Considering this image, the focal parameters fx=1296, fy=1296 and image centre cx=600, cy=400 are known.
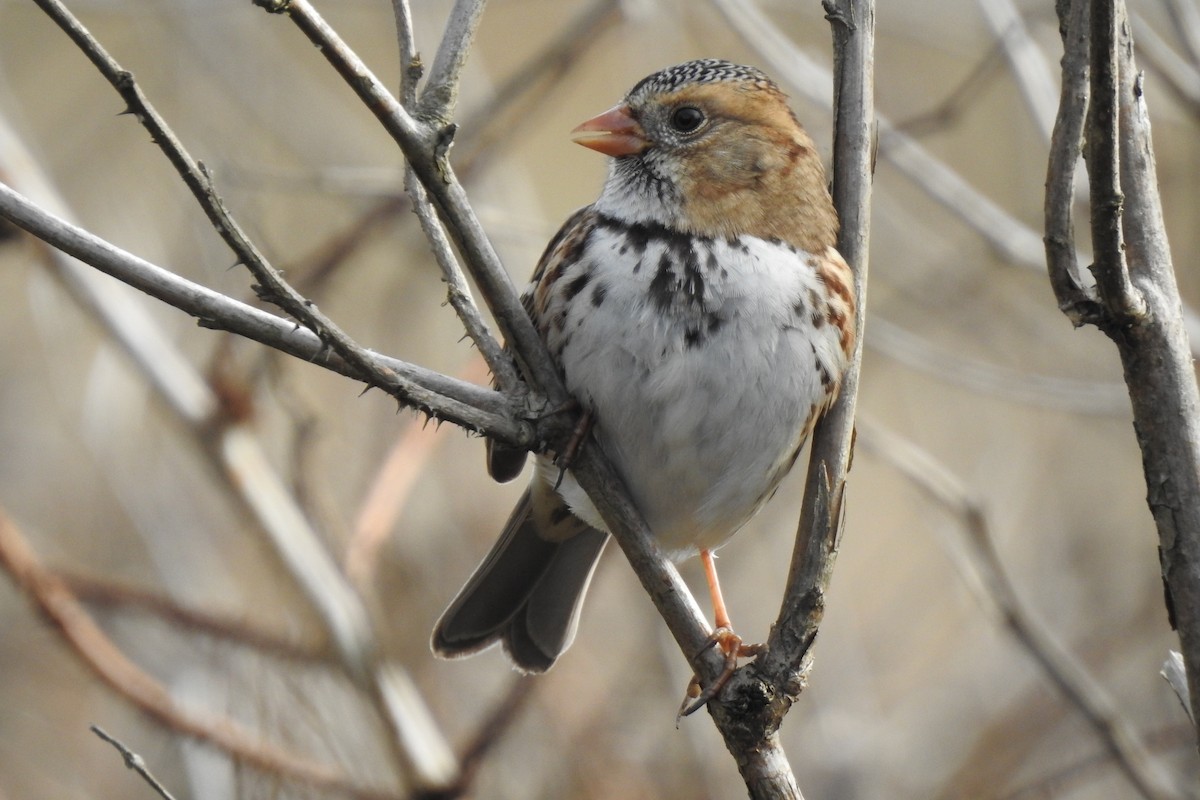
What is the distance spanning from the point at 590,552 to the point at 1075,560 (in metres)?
2.25

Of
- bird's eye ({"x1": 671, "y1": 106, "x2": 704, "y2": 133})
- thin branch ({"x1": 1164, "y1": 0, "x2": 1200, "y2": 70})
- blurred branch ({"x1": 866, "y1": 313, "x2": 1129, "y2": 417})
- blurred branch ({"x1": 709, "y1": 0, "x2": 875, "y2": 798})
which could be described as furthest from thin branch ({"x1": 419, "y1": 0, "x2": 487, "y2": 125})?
blurred branch ({"x1": 866, "y1": 313, "x2": 1129, "y2": 417})

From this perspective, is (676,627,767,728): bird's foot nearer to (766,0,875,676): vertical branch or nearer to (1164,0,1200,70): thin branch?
(766,0,875,676): vertical branch

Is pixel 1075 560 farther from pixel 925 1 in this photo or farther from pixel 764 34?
pixel 764 34

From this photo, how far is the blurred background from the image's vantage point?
3.14m

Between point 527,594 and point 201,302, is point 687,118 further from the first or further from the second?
point 201,302

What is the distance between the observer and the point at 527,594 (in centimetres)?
290

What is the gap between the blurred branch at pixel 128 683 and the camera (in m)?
2.71

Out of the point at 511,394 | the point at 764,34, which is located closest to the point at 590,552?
the point at 511,394

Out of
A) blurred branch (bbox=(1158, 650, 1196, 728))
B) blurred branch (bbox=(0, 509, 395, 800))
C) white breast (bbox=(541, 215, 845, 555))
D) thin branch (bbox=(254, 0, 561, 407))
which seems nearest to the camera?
thin branch (bbox=(254, 0, 561, 407))

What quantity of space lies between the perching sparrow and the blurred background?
0.55 meters

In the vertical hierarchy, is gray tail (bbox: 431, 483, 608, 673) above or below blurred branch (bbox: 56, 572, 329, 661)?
above

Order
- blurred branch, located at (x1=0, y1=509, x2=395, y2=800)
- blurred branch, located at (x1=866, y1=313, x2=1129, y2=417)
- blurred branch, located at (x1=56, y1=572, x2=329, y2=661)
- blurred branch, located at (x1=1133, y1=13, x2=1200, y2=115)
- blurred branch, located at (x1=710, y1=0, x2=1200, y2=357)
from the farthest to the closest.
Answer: blurred branch, located at (x1=866, y1=313, x2=1129, y2=417) < blurred branch, located at (x1=710, y1=0, x2=1200, y2=357) < blurred branch, located at (x1=56, y1=572, x2=329, y2=661) < blurred branch, located at (x1=1133, y1=13, x2=1200, y2=115) < blurred branch, located at (x1=0, y1=509, x2=395, y2=800)

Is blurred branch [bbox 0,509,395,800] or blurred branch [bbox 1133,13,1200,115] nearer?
blurred branch [bbox 0,509,395,800]

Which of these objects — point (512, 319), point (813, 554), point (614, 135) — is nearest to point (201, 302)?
point (512, 319)
